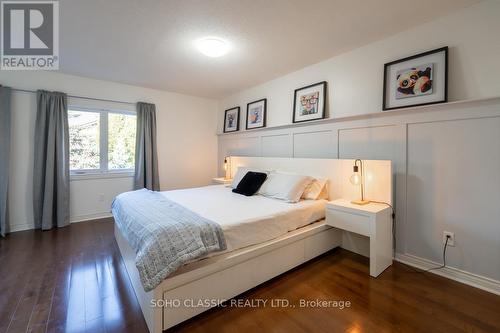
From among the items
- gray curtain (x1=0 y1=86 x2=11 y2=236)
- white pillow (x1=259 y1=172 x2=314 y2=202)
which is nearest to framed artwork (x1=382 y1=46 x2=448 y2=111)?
white pillow (x1=259 y1=172 x2=314 y2=202)

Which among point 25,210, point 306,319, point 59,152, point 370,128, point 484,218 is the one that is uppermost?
point 370,128

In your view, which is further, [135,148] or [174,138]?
[174,138]

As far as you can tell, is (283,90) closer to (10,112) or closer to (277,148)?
(277,148)

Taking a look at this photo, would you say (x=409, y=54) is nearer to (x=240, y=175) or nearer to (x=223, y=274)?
(x=240, y=175)

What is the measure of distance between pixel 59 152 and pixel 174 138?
188 cm

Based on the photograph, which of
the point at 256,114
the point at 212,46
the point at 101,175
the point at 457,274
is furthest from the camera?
the point at 256,114

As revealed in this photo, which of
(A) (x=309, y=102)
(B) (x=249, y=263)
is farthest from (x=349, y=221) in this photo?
(A) (x=309, y=102)

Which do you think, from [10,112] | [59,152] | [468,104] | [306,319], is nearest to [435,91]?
→ [468,104]

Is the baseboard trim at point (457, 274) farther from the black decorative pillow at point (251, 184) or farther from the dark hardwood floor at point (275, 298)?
the black decorative pillow at point (251, 184)

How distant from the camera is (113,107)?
13.1 ft

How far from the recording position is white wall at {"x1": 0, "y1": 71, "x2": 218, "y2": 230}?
3.30 meters

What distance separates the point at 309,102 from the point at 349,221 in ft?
5.76

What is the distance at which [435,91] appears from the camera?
2090mm

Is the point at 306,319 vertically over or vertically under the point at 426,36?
under
